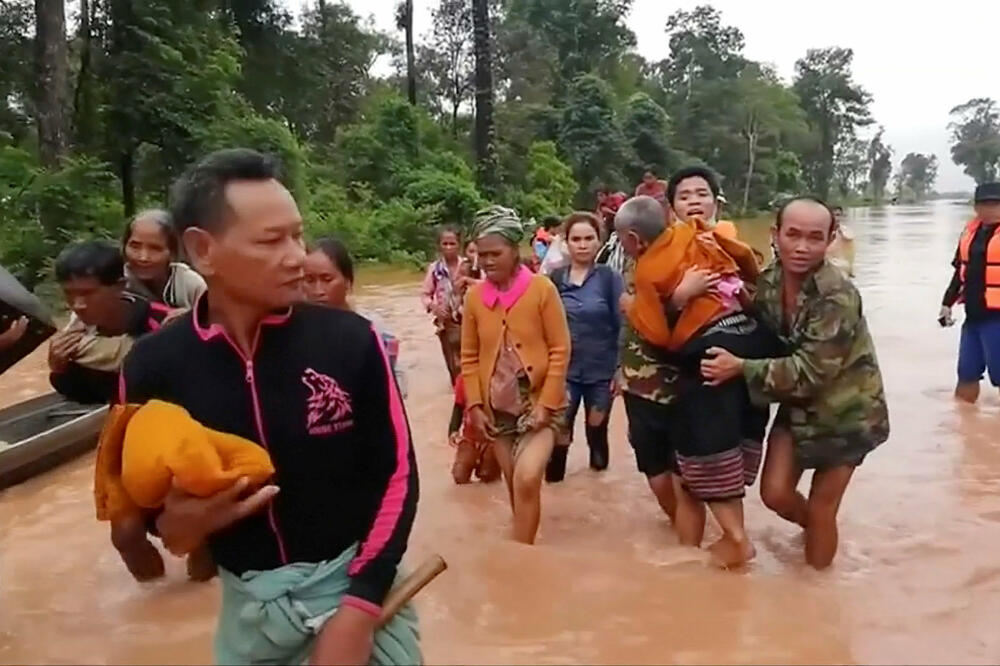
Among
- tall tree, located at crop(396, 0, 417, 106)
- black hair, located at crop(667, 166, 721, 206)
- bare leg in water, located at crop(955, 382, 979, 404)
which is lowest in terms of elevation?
bare leg in water, located at crop(955, 382, 979, 404)

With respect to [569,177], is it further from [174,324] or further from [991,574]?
[174,324]

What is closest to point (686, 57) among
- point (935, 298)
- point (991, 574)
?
point (935, 298)

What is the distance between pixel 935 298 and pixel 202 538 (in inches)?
703

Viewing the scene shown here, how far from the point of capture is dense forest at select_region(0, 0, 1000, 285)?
63.3ft

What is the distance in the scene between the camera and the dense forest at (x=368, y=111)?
19.3 meters

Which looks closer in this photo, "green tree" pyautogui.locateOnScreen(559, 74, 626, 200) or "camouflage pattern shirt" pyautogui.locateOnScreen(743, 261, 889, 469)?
"camouflage pattern shirt" pyautogui.locateOnScreen(743, 261, 889, 469)

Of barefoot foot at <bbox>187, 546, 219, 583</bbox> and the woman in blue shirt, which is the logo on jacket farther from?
the woman in blue shirt

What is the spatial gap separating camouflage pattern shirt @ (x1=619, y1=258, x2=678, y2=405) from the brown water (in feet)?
2.75

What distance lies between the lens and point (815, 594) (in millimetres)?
5051

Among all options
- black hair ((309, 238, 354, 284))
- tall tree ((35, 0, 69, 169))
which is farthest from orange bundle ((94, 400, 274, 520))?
tall tree ((35, 0, 69, 169))

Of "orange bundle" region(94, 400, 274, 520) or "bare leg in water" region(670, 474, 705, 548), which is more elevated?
"orange bundle" region(94, 400, 274, 520)

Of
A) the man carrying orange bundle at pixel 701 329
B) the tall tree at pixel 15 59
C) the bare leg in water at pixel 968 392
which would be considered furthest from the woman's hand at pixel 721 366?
the tall tree at pixel 15 59

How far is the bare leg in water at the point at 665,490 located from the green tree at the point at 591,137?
36.4 metres

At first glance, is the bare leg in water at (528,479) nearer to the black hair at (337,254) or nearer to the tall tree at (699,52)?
the black hair at (337,254)
